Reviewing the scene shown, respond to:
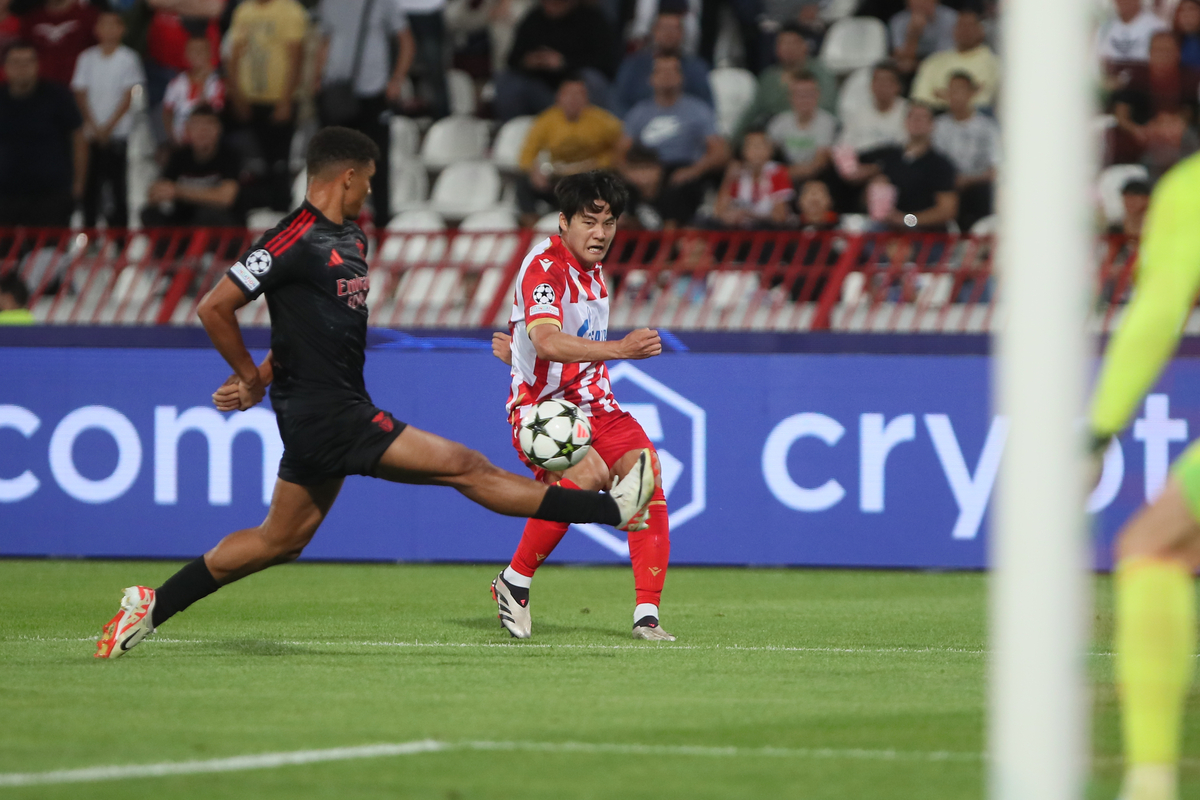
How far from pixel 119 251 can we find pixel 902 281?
6065mm

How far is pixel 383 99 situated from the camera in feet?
51.1

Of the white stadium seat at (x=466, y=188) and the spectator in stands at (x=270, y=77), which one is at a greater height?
the spectator in stands at (x=270, y=77)

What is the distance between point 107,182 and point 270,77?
5.99 feet

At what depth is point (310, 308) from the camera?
7.46 meters

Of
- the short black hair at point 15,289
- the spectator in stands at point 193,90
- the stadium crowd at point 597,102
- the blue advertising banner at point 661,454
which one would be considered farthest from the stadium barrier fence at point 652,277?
the spectator in stands at point 193,90

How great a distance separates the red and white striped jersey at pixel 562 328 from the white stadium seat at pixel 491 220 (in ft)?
22.8

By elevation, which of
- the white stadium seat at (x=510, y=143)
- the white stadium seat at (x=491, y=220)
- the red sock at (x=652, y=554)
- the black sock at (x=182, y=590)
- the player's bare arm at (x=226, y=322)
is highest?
the white stadium seat at (x=510, y=143)

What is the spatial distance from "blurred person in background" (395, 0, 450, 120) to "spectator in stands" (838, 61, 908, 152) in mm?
4301

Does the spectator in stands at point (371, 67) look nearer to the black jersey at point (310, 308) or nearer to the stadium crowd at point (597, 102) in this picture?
the stadium crowd at point (597, 102)

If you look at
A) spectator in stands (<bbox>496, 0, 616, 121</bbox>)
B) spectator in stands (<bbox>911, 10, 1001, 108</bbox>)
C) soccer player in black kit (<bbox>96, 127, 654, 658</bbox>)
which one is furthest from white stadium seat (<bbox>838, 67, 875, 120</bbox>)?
soccer player in black kit (<bbox>96, 127, 654, 658</bbox>)

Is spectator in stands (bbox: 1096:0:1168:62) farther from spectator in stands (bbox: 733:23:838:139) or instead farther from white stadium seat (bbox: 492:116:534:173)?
white stadium seat (bbox: 492:116:534:173)

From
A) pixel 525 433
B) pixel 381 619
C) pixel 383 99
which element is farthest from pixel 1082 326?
pixel 383 99

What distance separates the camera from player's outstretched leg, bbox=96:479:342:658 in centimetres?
738

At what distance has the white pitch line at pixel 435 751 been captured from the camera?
16.5 feet
